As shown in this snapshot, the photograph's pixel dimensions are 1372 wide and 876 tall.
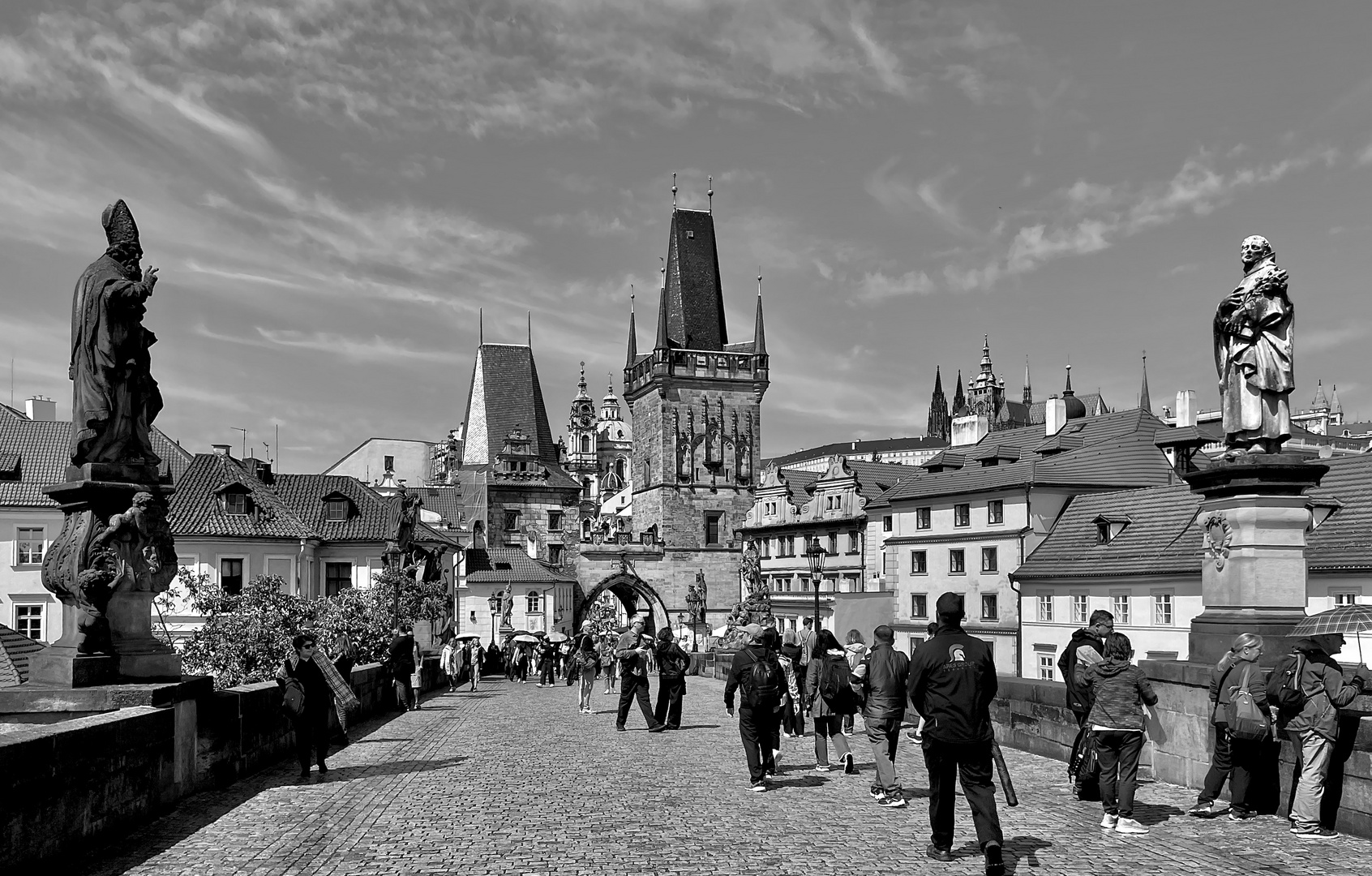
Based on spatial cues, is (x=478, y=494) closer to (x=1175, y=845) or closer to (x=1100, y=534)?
(x=1100, y=534)

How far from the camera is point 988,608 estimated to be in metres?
50.3

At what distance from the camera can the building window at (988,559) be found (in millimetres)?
50656

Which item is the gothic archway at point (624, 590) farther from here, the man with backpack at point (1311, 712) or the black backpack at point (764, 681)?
the man with backpack at point (1311, 712)

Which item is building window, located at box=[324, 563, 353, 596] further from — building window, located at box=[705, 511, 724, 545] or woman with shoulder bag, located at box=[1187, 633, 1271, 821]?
woman with shoulder bag, located at box=[1187, 633, 1271, 821]

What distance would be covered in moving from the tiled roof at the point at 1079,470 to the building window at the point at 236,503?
1050 inches

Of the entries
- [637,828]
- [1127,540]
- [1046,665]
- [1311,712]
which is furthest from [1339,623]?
[1046,665]

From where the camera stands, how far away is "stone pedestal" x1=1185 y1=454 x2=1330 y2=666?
10.9 m

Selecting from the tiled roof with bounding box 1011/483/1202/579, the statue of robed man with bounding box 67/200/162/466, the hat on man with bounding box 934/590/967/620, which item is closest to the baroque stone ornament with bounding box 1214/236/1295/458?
the hat on man with bounding box 934/590/967/620

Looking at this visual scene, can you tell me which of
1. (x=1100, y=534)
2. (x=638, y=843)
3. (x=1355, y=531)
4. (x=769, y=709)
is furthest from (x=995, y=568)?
(x=638, y=843)

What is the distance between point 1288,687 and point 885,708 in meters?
3.62

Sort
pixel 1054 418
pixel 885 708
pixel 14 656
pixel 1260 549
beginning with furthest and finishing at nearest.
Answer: pixel 1054 418 < pixel 14 656 < pixel 885 708 < pixel 1260 549

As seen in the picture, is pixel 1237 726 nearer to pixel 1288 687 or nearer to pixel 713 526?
pixel 1288 687

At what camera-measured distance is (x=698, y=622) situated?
295 ft

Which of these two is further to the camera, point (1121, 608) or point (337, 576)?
point (337, 576)
